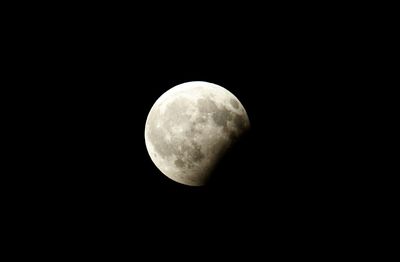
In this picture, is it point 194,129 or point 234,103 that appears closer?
point 194,129

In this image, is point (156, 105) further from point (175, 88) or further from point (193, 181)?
point (193, 181)

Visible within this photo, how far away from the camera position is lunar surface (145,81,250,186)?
3.44 m

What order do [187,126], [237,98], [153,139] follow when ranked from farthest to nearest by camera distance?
[237,98], [153,139], [187,126]

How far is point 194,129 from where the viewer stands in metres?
3.42

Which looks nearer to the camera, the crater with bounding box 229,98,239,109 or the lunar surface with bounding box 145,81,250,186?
the lunar surface with bounding box 145,81,250,186

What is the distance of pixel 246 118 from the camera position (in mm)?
3838

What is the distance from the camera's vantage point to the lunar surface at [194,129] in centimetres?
344

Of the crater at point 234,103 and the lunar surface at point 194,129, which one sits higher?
the crater at point 234,103

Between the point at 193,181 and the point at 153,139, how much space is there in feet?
2.34

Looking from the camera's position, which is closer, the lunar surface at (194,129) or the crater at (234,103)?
the lunar surface at (194,129)

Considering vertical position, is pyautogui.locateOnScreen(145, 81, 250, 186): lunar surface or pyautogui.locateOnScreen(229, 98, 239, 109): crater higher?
pyautogui.locateOnScreen(229, 98, 239, 109): crater

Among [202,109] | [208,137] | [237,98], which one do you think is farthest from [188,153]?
[237,98]

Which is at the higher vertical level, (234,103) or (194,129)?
(234,103)

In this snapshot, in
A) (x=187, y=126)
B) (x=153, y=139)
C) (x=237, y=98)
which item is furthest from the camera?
(x=237, y=98)
